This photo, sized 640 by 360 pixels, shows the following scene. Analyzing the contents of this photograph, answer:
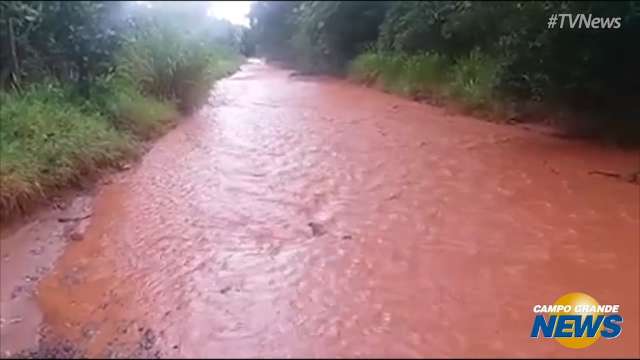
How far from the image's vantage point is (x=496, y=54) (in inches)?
396

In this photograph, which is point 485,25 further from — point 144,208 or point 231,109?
point 144,208

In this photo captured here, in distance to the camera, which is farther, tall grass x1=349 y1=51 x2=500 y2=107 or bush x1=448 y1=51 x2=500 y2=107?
tall grass x1=349 y1=51 x2=500 y2=107

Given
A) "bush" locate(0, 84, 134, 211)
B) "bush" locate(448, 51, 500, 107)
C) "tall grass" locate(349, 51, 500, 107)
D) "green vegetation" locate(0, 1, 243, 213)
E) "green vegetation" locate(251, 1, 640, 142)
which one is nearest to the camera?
"bush" locate(0, 84, 134, 211)

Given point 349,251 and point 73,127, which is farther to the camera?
point 73,127

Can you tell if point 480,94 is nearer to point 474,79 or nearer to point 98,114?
point 474,79

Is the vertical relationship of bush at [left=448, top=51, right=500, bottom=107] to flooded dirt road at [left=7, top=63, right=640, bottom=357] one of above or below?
above

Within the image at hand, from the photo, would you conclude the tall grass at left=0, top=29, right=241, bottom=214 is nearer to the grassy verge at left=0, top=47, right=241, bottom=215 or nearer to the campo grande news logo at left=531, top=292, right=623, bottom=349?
the grassy verge at left=0, top=47, right=241, bottom=215

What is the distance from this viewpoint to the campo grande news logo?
3111 mm

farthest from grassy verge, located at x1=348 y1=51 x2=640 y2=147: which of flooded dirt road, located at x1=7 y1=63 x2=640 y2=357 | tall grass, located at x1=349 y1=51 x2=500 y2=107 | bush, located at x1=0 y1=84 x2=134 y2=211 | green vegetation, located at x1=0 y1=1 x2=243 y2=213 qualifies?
bush, located at x1=0 y1=84 x2=134 y2=211

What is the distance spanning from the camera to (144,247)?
4.46m

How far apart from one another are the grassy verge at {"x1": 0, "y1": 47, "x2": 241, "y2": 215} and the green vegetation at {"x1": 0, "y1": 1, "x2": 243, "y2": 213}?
1cm

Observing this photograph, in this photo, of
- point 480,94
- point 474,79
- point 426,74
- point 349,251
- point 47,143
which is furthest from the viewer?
point 426,74

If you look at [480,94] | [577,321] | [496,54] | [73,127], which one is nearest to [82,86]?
[73,127]

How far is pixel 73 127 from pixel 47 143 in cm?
61
